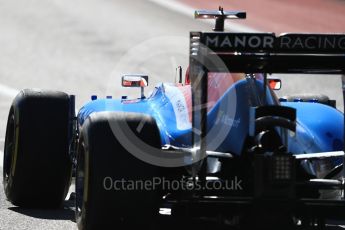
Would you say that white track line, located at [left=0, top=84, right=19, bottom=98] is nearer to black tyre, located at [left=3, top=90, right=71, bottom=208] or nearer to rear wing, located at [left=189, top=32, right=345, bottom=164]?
→ black tyre, located at [left=3, top=90, right=71, bottom=208]

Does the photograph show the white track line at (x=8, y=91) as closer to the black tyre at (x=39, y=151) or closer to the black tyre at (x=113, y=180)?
the black tyre at (x=39, y=151)

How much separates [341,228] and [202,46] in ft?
8.91

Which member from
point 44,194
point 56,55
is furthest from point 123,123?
point 56,55

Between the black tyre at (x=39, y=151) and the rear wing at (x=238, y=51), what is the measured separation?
8.55 feet

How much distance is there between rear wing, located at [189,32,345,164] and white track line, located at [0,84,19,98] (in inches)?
531

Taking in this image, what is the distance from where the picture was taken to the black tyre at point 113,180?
607 centimetres

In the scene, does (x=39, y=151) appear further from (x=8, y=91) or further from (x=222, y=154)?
(x=8, y=91)

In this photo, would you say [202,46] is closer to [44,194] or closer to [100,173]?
[100,173]

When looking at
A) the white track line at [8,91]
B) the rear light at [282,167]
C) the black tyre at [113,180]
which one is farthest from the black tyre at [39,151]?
the white track line at [8,91]

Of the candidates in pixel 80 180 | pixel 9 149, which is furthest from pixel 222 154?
pixel 9 149

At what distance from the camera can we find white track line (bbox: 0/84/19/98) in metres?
19.5

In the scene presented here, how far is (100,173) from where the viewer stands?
6113mm

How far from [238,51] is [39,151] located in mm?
2881

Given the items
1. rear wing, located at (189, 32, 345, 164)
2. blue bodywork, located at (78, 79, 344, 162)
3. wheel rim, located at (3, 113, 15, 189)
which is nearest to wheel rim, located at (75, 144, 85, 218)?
blue bodywork, located at (78, 79, 344, 162)
